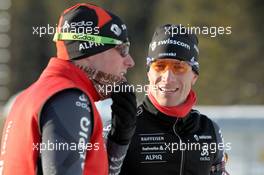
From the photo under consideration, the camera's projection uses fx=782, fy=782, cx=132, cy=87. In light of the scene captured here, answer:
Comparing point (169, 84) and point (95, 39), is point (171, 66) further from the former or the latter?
point (95, 39)

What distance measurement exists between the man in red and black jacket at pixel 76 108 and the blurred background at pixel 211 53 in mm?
5655

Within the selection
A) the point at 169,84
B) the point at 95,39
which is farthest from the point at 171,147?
the point at 95,39

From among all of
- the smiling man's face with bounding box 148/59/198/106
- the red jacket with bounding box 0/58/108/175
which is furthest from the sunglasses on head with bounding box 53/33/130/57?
the smiling man's face with bounding box 148/59/198/106

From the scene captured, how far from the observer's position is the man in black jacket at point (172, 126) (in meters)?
4.47

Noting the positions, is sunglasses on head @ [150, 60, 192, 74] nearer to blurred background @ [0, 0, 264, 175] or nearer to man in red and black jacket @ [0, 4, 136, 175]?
man in red and black jacket @ [0, 4, 136, 175]

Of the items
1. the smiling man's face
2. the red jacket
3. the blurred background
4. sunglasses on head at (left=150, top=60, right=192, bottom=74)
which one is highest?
the blurred background

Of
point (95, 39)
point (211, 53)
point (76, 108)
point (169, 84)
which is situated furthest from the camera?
point (211, 53)

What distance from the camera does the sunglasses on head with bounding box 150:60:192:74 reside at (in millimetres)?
4590

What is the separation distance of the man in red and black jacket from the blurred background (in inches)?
223

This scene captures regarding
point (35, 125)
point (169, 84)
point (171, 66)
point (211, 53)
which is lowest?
point (35, 125)

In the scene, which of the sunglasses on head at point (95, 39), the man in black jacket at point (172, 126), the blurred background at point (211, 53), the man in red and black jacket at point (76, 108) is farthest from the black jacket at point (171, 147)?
the blurred background at point (211, 53)

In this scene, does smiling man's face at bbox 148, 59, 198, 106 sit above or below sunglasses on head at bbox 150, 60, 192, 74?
below

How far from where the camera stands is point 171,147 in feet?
14.9

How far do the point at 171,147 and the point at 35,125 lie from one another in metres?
1.42
